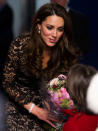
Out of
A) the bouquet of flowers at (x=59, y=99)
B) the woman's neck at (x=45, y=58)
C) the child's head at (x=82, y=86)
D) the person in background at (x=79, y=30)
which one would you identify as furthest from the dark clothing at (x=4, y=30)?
the child's head at (x=82, y=86)

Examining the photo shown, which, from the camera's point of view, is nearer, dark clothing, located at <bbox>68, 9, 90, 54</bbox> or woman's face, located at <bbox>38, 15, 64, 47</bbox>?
woman's face, located at <bbox>38, 15, 64, 47</bbox>

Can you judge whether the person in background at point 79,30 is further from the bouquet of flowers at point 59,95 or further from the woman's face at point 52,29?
the bouquet of flowers at point 59,95

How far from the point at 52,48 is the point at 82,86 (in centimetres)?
110

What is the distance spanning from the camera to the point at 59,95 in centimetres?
251

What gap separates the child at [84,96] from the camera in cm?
215

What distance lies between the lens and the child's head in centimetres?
216

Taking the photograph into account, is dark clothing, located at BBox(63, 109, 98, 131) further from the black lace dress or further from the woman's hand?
the black lace dress

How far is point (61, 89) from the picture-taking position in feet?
8.34

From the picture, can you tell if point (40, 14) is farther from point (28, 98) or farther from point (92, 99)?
point (92, 99)

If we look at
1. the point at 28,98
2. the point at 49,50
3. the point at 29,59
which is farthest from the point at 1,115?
the point at 49,50

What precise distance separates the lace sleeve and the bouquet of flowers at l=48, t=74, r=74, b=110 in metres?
0.34

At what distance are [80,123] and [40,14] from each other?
1258 mm

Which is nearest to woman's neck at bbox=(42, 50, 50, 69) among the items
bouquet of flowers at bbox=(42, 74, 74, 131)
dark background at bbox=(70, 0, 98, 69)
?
bouquet of flowers at bbox=(42, 74, 74, 131)

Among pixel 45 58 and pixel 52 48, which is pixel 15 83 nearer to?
pixel 45 58
